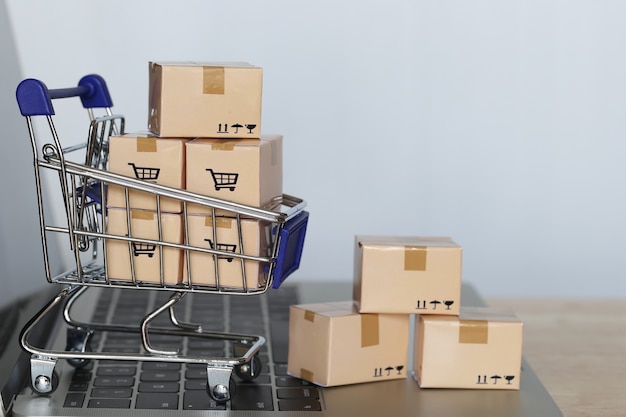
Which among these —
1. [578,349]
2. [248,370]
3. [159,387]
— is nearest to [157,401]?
[159,387]

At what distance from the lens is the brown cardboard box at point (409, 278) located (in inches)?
53.0

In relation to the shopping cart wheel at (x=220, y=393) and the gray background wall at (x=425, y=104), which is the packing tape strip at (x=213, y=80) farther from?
the gray background wall at (x=425, y=104)

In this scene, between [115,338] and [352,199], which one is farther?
[352,199]

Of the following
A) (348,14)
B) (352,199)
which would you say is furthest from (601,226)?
(348,14)

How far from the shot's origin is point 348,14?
2.26 metres

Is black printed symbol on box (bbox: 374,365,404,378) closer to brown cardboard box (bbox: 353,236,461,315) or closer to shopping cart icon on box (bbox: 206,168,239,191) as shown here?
brown cardboard box (bbox: 353,236,461,315)

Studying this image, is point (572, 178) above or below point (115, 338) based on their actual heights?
above

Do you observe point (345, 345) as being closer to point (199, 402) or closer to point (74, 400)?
point (199, 402)

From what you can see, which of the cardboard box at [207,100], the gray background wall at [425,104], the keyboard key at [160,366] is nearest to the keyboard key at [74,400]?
the keyboard key at [160,366]

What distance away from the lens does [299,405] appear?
1.25 m

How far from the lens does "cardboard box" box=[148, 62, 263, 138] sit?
1.28m

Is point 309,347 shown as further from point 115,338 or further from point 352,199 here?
point 352,199

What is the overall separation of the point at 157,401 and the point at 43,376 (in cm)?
16

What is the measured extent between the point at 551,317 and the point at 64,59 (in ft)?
4.26
